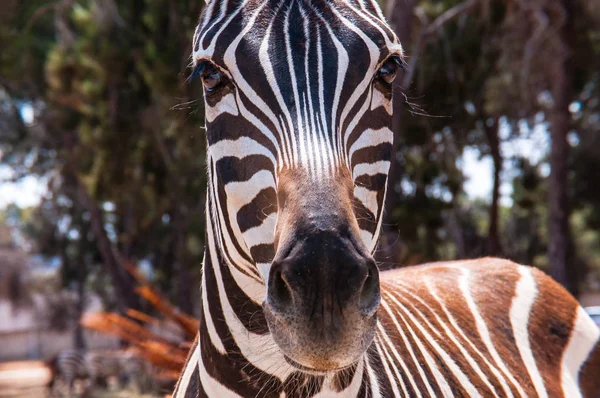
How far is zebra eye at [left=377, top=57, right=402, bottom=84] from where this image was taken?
83.1 inches

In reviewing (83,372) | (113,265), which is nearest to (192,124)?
(113,265)

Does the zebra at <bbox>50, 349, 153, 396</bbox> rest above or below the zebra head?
below

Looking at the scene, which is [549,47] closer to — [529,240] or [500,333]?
[500,333]

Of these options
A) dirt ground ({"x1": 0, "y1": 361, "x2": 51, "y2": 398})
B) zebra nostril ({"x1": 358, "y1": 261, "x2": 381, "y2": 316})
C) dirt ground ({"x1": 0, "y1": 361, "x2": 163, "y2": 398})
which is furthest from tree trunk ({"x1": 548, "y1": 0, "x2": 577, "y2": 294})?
dirt ground ({"x1": 0, "y1": 361, "x2": 51, "y2": 398})

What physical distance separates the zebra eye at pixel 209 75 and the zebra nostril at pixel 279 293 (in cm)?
74

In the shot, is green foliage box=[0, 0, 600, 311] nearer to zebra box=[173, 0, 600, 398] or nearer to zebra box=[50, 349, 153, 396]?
zebra box=[50, 349, 153, 396]

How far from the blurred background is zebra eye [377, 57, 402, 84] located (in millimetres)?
5518

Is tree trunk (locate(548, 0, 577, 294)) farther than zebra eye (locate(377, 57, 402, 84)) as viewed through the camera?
Yes

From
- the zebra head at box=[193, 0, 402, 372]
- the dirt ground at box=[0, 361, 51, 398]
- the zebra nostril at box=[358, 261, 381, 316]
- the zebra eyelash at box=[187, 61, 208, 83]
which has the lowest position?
the dirt ground at box=[0, 361, 51, 398]

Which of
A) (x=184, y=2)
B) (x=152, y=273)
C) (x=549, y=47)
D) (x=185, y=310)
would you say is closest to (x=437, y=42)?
(x=549, y=47)

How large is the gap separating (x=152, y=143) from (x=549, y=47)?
29.0 ft

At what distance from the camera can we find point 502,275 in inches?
146

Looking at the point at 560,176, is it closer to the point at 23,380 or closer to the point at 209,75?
the point at 209,75

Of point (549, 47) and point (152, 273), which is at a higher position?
point (549, 47)
